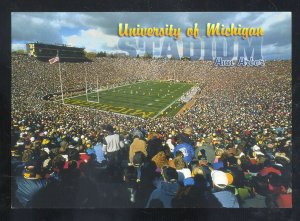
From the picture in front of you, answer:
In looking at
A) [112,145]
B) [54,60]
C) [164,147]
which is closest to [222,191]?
[164,147]

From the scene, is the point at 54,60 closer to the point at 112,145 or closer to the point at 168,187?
the point at 112,145

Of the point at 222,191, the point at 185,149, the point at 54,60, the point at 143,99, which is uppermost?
the point at 54,60

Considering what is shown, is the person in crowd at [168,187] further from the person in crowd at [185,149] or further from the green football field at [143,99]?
the green football field at [143,99]

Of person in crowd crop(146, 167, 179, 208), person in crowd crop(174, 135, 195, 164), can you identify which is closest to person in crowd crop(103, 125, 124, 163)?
person in crowd crop(146, 167, 179, 208)

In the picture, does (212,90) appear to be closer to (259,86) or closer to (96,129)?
(259,86)

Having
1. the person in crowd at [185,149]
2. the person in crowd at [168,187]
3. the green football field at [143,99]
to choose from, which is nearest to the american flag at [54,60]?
the green football field at [143,99]
